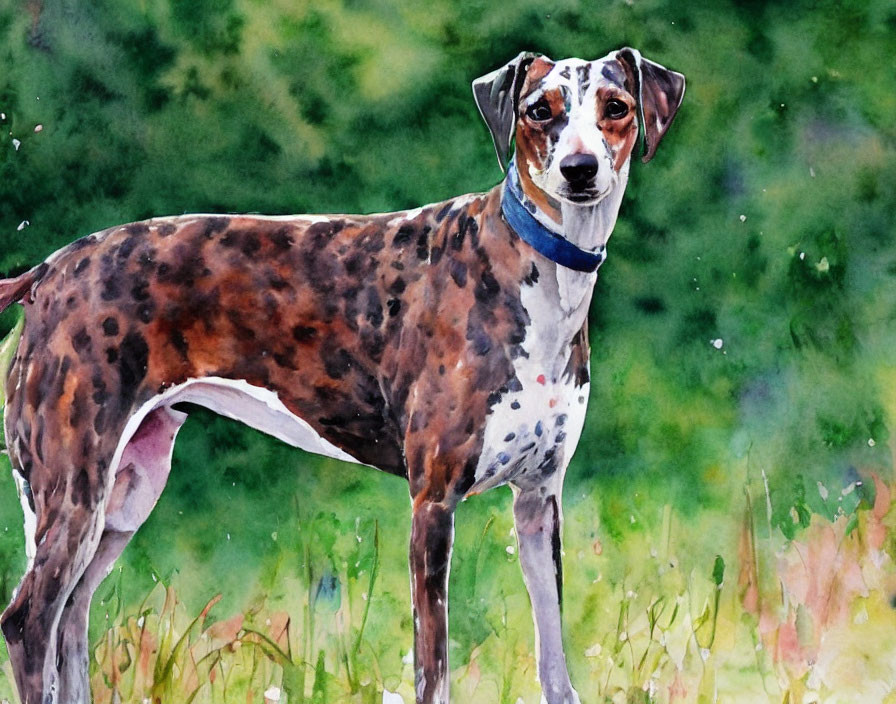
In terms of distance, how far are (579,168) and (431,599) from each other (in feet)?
4.80

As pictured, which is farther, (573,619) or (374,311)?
(573,619)

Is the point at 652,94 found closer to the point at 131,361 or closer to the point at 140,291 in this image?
the point at 140,291

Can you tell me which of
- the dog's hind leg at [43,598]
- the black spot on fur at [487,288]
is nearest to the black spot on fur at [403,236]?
the black spot on fur at [487,288]

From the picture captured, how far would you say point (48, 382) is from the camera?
5031 millimetres

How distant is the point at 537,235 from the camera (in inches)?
187

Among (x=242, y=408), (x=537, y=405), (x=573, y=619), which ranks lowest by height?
(x=573, y=619)

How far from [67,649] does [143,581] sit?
28.0 inches

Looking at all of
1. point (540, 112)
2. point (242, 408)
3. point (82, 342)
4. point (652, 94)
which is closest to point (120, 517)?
point (242, 408)

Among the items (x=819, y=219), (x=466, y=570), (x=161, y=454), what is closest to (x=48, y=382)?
(x=161, y=454)

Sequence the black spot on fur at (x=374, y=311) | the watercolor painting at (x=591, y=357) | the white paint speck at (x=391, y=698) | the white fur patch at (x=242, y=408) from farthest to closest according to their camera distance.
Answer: the watercolor painting at (x=591, y=357) < the white paint speck at (x=391, y=698) < the white fur patch at (x=242, y=408) < the black spot on fur at (x=374, y=311)

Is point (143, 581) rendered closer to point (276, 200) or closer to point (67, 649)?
point (67, 649)

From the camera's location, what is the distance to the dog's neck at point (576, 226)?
187 inches

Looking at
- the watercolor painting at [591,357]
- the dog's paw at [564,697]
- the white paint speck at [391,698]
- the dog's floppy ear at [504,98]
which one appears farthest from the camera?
the watercolor painting at [591,357]

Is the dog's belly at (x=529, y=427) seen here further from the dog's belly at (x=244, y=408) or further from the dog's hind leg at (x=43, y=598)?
the dog's hind leg at (x=43, y=598)
